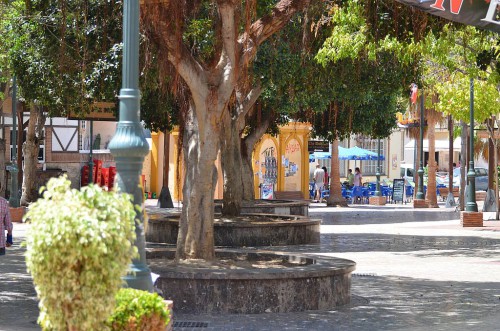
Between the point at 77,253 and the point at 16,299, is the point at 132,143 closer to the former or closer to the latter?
the point at 77,253

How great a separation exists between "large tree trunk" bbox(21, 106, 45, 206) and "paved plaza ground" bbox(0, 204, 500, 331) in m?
7.28

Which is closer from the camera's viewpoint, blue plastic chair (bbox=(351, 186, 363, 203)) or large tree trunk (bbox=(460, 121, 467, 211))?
large tree trunk (bbox=(460, 121, 467, 211))

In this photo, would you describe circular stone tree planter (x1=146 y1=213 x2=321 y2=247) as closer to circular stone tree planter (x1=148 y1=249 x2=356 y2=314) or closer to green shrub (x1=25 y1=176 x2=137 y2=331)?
circular stone tree planter (x1=148 y1=249 x2=356 y2=314)

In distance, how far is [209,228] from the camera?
14.8m

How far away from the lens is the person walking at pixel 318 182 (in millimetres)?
48469

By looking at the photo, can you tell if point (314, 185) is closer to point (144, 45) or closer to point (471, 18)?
point (144, 45)

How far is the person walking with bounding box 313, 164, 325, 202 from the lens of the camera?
4847 cm

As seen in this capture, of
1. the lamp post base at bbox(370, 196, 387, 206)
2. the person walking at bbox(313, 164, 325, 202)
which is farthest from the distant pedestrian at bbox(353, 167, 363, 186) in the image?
the person walking at bbox(313, 164, 325, 202)

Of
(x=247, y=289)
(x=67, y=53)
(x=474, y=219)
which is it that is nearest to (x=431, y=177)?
(x=474, y=219)

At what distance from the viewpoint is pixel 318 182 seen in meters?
49.2

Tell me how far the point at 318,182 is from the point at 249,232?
27277 millimetres

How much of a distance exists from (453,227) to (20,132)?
Result: 1710 centimetres

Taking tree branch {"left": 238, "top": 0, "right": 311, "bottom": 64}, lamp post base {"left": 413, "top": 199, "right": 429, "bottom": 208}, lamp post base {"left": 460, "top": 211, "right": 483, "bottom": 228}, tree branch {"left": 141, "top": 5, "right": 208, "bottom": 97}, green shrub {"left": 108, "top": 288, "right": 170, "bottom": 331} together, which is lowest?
green shrub {"left": 108, "top": 288, "right": 170, "bottom": 331}

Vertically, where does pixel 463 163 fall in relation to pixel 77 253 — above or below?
above
